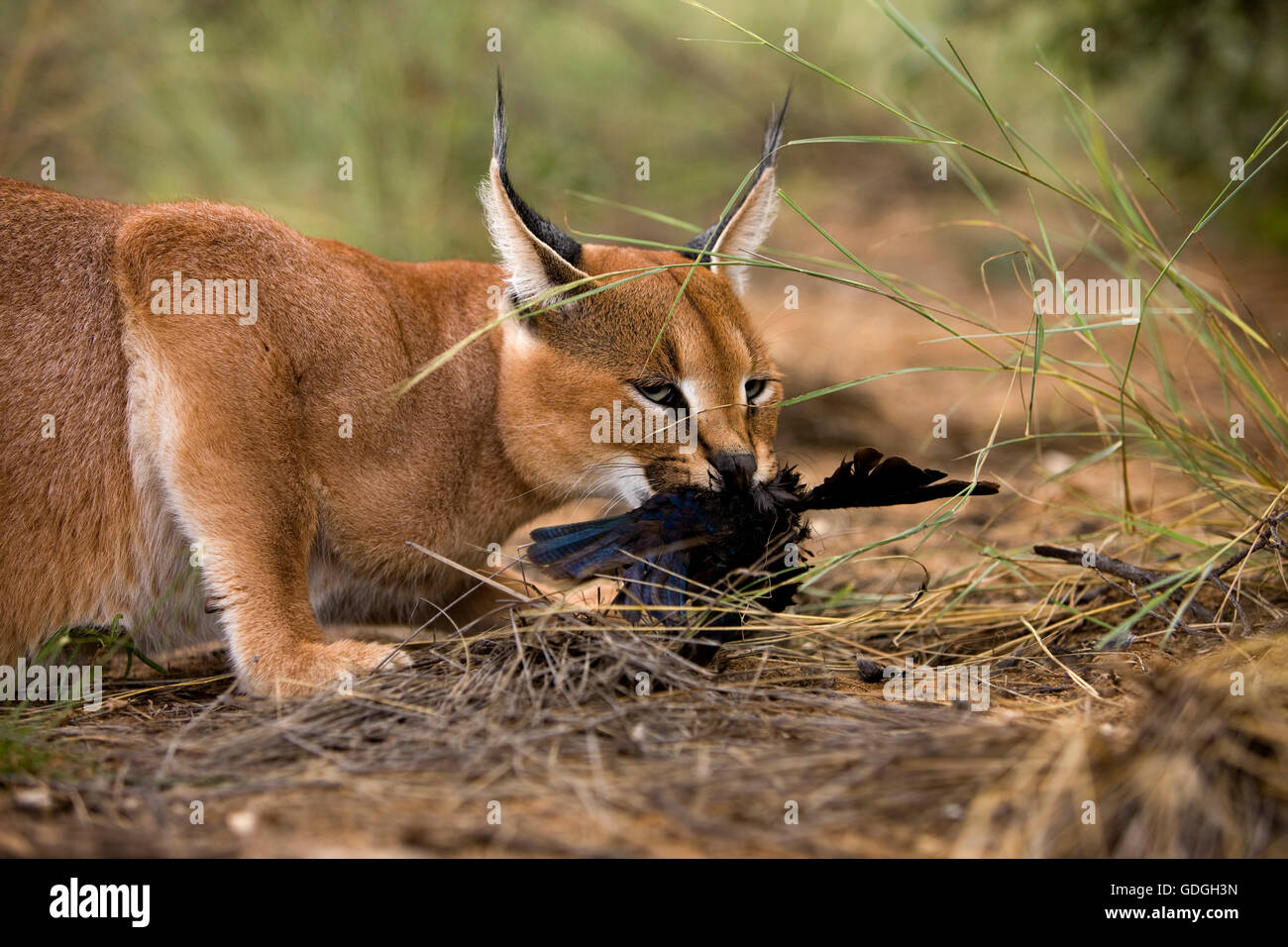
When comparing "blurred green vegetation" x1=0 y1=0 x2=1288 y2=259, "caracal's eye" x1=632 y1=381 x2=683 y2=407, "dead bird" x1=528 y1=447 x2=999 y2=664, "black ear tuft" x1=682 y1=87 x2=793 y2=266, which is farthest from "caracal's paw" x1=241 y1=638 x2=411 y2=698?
"blurred green vegetation" x1=0 y1=0 x2=1288 y2=259

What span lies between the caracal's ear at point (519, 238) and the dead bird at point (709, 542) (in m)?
0.99

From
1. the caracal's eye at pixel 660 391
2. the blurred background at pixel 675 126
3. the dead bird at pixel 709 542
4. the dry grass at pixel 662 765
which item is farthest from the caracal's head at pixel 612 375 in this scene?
the blurred background at pixel 675 126

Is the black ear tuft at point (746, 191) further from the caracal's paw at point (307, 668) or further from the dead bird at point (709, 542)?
the caracal's paw at point (307, 668)

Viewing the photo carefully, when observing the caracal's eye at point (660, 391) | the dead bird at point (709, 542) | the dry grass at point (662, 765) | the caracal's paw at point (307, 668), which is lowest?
the dry grass at point (662, 765)

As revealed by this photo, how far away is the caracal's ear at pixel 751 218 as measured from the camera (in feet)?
13.3

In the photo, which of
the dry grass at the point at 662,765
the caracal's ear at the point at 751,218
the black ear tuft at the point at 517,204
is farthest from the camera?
the caracal's ear at the point at 751,218

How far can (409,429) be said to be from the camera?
12.1 ft

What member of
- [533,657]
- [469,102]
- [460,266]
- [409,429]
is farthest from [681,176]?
[533,657]

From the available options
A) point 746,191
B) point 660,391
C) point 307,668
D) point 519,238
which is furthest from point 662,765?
point 746,191

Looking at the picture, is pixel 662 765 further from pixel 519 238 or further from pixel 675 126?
pixel 675 126

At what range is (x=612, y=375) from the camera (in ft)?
12.5

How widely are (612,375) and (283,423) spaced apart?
117 cm

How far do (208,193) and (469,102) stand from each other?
2502 mm
